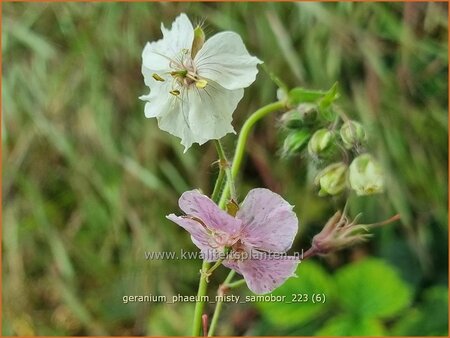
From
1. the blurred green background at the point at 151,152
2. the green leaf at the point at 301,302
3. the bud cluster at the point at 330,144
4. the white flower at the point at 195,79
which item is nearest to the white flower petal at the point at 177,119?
the white flower at the point at 195,79

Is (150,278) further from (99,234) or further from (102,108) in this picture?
(102,108)

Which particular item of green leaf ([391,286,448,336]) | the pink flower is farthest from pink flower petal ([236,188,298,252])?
green leaf ([391,286,448,336])

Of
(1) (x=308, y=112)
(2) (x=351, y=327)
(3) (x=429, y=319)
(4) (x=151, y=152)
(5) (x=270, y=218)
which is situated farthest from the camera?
(4) (x=151, y=152)

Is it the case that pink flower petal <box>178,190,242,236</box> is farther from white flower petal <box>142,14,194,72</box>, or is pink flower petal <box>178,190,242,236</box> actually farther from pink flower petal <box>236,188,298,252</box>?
white flower petal <box>142,14,194,72</box>

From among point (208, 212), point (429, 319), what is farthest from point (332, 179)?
point (429, 319)

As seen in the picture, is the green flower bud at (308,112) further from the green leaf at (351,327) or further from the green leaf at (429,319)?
the green leaf at (429,319)

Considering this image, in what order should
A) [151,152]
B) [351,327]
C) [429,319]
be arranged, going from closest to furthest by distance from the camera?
[351,327], [429,319], [151,152]

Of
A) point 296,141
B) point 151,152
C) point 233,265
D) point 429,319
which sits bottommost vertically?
point 429,319

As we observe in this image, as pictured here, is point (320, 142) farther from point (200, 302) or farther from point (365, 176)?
point (200, 302)
